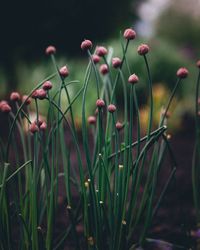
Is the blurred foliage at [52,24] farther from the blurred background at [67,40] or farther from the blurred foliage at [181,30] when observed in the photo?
the blurred foliage at [181,30]

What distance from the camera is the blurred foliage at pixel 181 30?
11.7m

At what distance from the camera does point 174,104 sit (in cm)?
429

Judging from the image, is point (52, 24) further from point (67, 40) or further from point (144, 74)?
point (144, 74)

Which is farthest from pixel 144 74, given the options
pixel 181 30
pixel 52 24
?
pixel 181 30

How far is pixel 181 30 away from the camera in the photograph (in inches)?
480

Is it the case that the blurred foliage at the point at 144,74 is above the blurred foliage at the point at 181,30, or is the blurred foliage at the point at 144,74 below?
below

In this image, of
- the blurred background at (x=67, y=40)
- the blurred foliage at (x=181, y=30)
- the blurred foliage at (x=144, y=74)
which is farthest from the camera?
the blurred foliage at (x=181, y=30)

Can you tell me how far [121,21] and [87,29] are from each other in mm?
608

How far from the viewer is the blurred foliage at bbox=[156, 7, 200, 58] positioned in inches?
462

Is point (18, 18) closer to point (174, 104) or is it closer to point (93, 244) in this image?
point (174, 104)

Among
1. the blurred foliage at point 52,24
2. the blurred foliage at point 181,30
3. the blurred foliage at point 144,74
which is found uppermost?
the blurred foliage at point 181,30

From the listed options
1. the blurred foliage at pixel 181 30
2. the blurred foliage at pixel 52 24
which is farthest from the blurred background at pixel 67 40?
the blurred foliage at pixel 181 30

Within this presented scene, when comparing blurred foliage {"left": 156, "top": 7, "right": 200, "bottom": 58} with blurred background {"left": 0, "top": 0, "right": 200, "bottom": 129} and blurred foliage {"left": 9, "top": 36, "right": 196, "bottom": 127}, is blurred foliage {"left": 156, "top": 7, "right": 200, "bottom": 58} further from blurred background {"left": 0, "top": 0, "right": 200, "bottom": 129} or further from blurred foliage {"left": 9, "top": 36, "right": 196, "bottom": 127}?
blurred foliage {"left": 9, "top": 36, "right": 196, "bottom": 127}

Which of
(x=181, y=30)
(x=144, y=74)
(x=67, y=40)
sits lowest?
(x=144, y=74)
